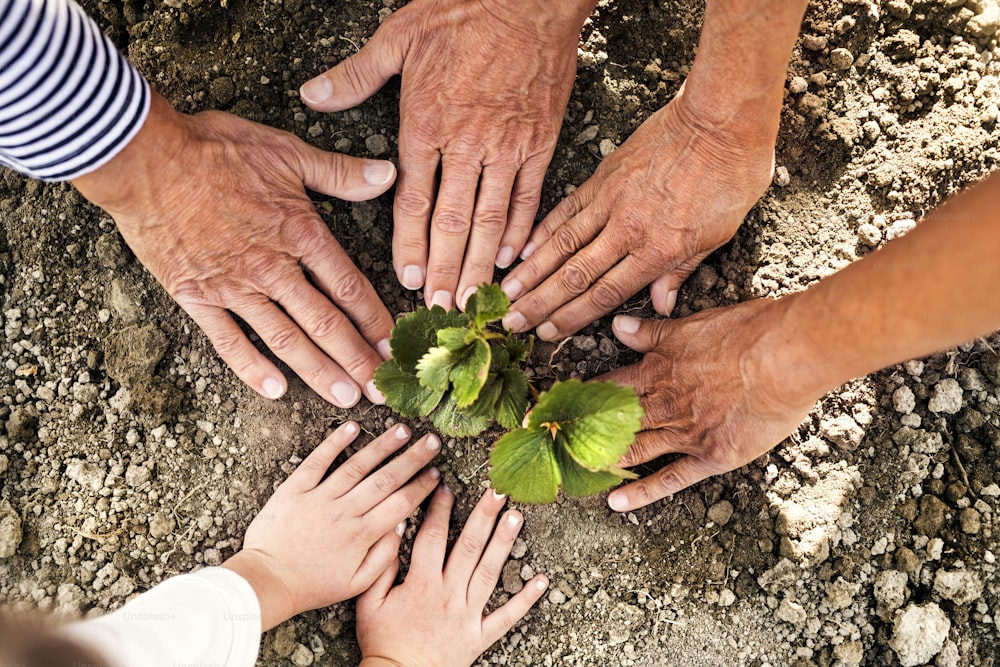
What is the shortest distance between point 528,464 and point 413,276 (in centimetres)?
61

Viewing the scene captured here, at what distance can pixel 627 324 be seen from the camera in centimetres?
186

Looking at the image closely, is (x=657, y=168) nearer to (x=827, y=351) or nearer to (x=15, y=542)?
(x=827, y=351)

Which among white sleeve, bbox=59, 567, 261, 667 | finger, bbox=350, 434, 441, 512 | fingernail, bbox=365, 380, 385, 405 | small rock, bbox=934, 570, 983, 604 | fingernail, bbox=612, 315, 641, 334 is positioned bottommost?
small rock, bbox=934, 570, 983, 604

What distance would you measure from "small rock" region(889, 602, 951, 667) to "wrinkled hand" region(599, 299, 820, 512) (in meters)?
0.62

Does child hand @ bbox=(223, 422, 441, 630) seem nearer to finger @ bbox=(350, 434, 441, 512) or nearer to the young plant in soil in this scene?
finger @ bbox=(350, 434, 441, 512)

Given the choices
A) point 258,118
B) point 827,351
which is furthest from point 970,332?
point 258,118

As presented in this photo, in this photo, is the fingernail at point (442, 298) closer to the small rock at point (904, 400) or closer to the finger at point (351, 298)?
the finger at point (351, 298)

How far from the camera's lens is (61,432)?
1.98 metres

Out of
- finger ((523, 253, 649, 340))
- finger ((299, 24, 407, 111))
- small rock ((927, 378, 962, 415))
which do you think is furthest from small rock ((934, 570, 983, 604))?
finger ((299, 24, 407, 111))

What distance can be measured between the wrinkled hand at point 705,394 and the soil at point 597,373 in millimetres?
135

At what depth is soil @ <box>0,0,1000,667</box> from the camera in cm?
192

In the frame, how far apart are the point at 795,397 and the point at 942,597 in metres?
0.84

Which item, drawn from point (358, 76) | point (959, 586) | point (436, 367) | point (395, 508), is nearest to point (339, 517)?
point (395, 508)

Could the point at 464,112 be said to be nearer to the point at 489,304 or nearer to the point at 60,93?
the point at 489,304
